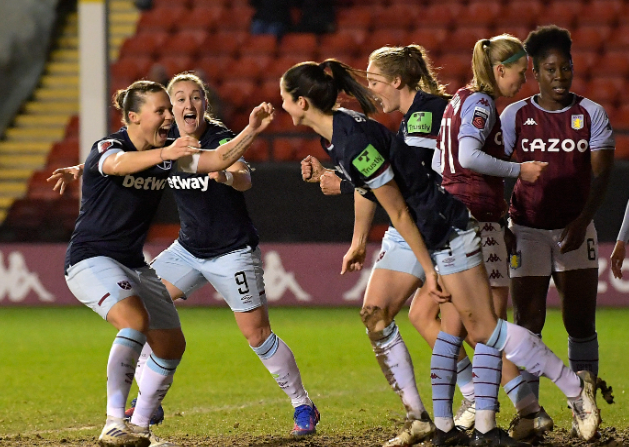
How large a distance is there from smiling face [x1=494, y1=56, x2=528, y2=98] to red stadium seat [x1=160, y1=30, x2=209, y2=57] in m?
12.1

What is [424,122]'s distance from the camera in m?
5.16

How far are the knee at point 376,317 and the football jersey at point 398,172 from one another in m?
0.44

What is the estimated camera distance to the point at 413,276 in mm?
4883

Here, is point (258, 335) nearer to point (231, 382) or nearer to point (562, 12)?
point (231, 382)

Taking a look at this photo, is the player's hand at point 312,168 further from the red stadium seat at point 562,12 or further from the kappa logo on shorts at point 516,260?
the red stadium seat at point 562,12

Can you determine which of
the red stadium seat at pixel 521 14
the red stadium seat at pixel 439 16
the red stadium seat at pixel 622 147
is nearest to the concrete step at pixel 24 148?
the red stadium seat at pixel 439 16

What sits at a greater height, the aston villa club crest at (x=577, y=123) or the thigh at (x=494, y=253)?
the aston villa club crest at (x=577, y=123)

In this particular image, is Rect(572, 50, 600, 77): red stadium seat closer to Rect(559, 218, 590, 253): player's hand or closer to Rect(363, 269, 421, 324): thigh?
Rect(559, 218, 590, 253): player's hand

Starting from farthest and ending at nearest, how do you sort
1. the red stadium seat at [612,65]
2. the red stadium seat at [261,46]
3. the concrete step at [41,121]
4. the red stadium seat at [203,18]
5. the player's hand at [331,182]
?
the concrete step at [41,121], the red stadium seat at [203,18], the red stadium seat at [261,46], the red stadium seat at [612,65], the player's hand at [331,182]

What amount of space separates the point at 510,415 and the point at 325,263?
6410 millimetres

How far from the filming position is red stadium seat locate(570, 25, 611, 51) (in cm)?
1589

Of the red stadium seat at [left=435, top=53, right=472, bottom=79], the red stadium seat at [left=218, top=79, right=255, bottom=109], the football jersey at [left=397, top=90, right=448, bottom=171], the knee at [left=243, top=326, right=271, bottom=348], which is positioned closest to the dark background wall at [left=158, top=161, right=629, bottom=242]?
the red stadium seat at [left=218, top=79, right=255, bottom=109]

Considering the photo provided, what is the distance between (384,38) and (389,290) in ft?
39.2

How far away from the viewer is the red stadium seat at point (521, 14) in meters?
16.0
